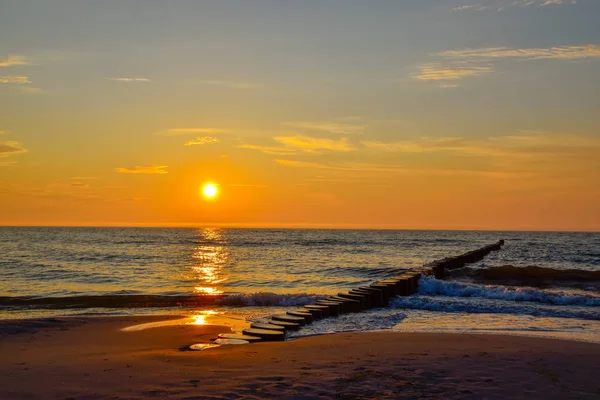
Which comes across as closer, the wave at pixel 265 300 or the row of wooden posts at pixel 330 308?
the row of wooden posts at pixel 330 308

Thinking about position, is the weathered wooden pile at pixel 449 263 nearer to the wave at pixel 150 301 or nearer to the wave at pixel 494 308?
the wave at pixel 494 308

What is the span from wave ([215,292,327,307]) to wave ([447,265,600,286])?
1137cm

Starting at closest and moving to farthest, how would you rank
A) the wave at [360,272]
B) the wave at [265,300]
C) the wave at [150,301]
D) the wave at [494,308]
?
the wave at [494,308] < the wave at [150,301] < the wave at [265,300] < the wave at [360,272]

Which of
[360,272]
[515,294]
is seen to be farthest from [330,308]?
[360,272]

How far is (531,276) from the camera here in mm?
27156

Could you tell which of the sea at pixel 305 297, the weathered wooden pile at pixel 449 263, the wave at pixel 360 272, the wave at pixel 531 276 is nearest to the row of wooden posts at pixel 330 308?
the sea at pixel 305 297

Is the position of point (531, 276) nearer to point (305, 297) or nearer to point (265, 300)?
point (305, 297)

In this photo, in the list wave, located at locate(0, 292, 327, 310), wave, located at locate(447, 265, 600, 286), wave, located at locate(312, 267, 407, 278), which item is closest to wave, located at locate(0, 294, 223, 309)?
wave, located at locate(0, 292, 327, 310)

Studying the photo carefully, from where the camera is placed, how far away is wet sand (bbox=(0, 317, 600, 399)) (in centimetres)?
646

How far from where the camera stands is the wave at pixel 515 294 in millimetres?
16938

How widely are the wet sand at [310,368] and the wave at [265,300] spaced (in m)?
6.65

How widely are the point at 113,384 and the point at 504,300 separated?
1334cm

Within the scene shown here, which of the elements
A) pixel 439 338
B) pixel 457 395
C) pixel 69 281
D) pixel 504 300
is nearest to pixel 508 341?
pixel 439 338

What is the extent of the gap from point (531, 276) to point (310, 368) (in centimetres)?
2237
